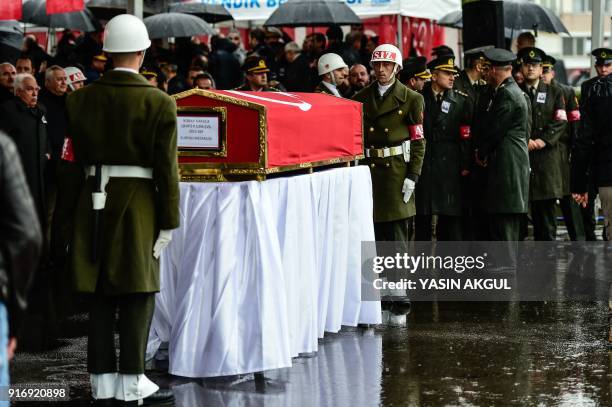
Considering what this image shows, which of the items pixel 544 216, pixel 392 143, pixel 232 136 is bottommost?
pixel 544 216

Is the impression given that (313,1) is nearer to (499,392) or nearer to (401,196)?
(401,196)

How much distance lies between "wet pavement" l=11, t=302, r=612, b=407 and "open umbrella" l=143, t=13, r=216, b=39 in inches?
292

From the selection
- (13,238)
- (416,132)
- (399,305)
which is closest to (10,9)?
(416,132)

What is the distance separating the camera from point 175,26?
1689 centimetres

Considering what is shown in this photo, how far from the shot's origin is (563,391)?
7.58 meters

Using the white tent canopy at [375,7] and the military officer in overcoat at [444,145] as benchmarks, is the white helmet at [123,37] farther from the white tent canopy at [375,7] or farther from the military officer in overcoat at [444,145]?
the white tent canopy at [375,7]

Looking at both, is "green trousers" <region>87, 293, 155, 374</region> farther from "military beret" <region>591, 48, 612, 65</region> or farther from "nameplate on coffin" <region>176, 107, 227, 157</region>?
"military beret" <region>591, 48, 612, 65</region>

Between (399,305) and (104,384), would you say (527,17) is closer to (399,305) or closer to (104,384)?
(399,305)

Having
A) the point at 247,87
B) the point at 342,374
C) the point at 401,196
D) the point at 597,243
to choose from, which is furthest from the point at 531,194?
the point at 342,374

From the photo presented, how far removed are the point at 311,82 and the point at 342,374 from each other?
9.26m

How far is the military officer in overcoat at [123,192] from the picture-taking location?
681 cm

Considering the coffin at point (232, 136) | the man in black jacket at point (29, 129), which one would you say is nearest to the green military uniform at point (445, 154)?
the man in black jacket at point (29, 129)

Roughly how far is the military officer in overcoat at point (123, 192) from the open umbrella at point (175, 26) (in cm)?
984

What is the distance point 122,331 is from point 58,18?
12.4m
